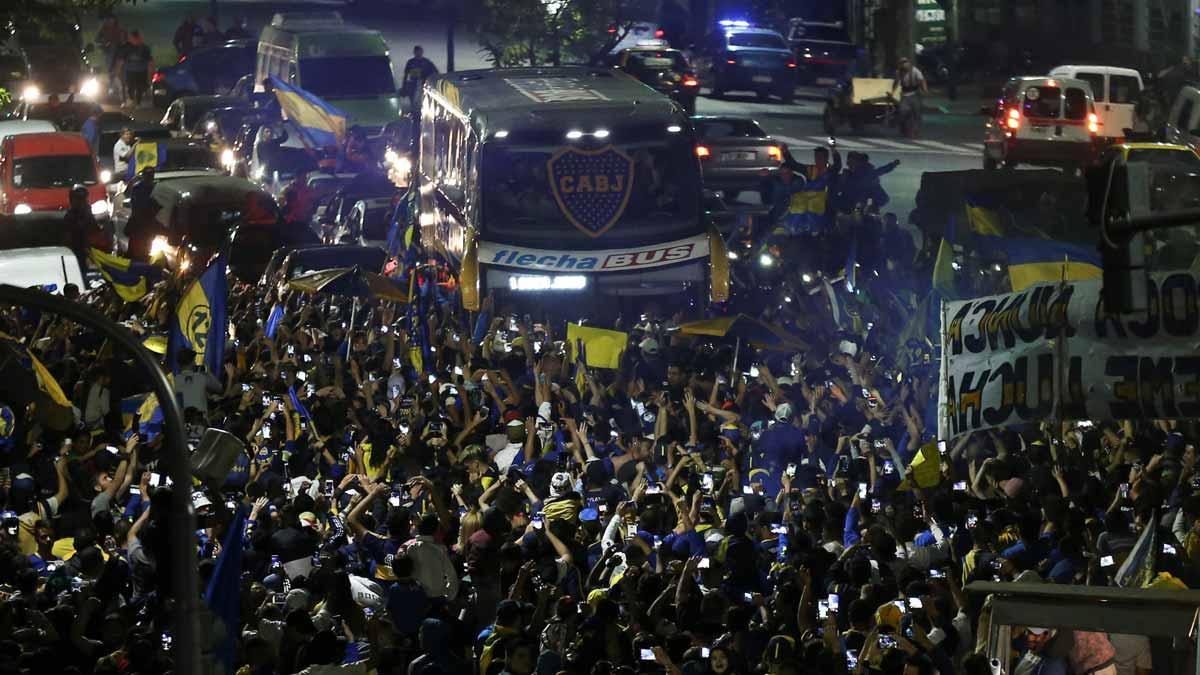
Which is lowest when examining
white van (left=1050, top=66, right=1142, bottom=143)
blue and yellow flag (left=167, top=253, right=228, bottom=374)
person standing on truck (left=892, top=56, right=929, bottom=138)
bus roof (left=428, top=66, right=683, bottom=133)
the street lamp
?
person standing on truck (left=892, top=56, right=929, bottom=138)

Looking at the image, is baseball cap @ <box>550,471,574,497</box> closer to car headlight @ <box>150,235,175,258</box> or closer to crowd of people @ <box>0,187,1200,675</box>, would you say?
crowd of people @ <box>0,187,1200,675</box>

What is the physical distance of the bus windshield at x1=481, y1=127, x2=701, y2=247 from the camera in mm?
22922

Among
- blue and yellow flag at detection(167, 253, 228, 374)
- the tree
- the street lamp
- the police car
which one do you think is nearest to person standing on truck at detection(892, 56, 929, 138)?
the police car

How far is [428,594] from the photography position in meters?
12.4

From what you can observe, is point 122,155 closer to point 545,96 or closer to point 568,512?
point 545,96

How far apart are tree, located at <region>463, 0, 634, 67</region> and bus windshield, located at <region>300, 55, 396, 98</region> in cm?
855

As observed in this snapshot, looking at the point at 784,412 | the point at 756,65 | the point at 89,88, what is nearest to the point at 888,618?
the point at 784,412

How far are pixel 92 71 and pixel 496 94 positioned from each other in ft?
86.0

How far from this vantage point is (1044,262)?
18.3 meters

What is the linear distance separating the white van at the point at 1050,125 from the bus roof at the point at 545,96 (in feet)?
30.1

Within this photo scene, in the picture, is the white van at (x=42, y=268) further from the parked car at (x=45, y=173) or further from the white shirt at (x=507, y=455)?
the white shirt at (x=507, y=455)

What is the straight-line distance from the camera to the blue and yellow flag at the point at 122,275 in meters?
20.9

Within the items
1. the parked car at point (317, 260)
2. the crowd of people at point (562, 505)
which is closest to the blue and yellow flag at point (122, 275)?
the crowd of people at point (562, 505)

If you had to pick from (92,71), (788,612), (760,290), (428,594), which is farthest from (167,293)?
(92,71)
